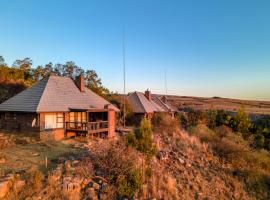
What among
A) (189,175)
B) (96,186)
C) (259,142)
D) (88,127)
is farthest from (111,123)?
(259,142)

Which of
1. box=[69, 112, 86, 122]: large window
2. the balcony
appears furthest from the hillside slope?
box=[69, 112, 86, 122]: large window

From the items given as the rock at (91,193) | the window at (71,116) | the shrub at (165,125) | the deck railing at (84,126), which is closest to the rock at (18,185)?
the rock at (91,193)

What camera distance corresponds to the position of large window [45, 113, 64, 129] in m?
18.9

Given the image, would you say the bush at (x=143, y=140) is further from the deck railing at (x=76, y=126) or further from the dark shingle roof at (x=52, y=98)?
the dark shingle roof at (x=52, y=98)

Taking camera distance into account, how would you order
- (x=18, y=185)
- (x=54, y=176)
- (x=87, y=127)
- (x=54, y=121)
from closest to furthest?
(x=18, y=185) < (x=54, y=176) < (x=54, y=121) < (x=87, y=127)

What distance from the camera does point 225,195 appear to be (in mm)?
13969

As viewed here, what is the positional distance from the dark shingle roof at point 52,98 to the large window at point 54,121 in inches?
27.4

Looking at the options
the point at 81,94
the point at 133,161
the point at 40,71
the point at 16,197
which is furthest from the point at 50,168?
the point at 40,71

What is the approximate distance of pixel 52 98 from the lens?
791 inches

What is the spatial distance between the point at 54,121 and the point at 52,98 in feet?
6.69

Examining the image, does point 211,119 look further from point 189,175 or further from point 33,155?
point 33,155

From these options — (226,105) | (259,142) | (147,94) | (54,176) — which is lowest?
(259,142)

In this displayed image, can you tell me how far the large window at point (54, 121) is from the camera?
744 inches

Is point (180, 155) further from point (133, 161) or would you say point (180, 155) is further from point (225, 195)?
point (133, 161)
